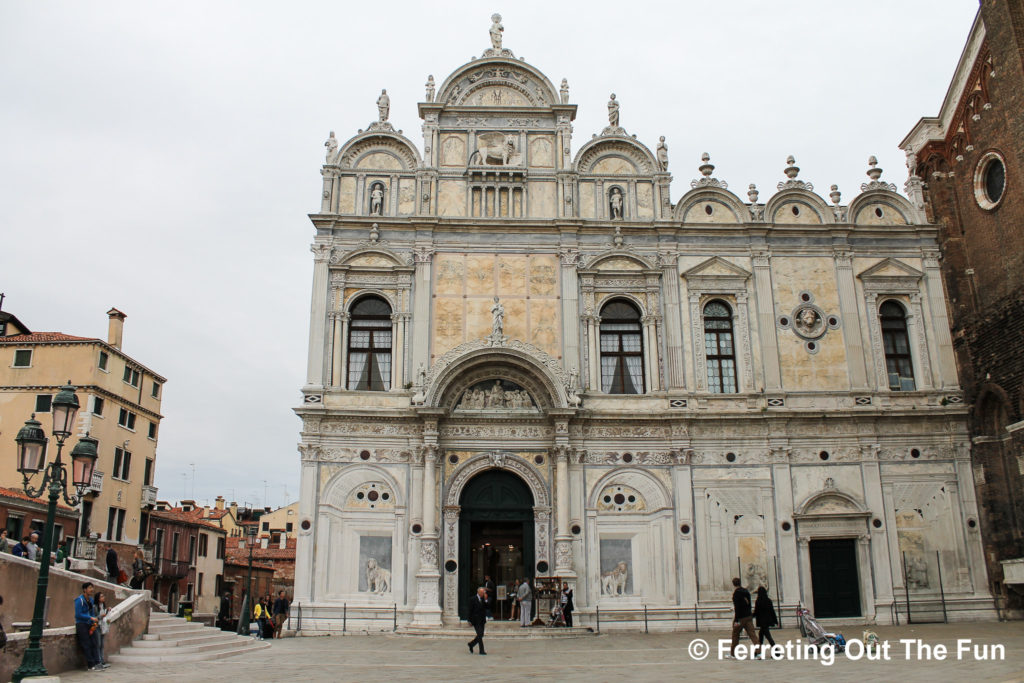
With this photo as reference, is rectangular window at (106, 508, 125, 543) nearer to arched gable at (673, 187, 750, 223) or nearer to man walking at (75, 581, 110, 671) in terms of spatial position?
man walking at (75, 581, 110, 671)

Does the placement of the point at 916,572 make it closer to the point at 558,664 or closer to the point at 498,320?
the point at 558,664

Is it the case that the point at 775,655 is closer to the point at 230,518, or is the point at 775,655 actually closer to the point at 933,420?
the point at 933,420

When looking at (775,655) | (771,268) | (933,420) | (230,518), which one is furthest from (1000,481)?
(230,518)

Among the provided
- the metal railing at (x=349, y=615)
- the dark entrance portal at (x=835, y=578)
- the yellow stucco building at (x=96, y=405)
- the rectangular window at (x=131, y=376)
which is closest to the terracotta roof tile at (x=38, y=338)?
the yellow stucco building at (x=96, y=405)

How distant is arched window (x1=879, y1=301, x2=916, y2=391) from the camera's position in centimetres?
2452

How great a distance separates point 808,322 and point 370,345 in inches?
504

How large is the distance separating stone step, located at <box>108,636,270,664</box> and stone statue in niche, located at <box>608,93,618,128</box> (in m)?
18.0

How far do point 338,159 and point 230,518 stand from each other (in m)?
44.0

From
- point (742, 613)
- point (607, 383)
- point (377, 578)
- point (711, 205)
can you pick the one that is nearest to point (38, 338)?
point (377, 578)

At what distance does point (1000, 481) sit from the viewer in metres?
22.9

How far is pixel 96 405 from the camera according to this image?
34.3 meters

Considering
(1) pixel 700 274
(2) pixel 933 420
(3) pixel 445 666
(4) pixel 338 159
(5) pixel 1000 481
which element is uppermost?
(4) pixel 338 159

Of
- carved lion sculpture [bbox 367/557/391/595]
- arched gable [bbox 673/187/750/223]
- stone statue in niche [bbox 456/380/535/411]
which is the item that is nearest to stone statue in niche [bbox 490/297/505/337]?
stone statue in niche [bbox 456/380/535/411]

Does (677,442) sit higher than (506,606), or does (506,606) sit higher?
(677,442)
